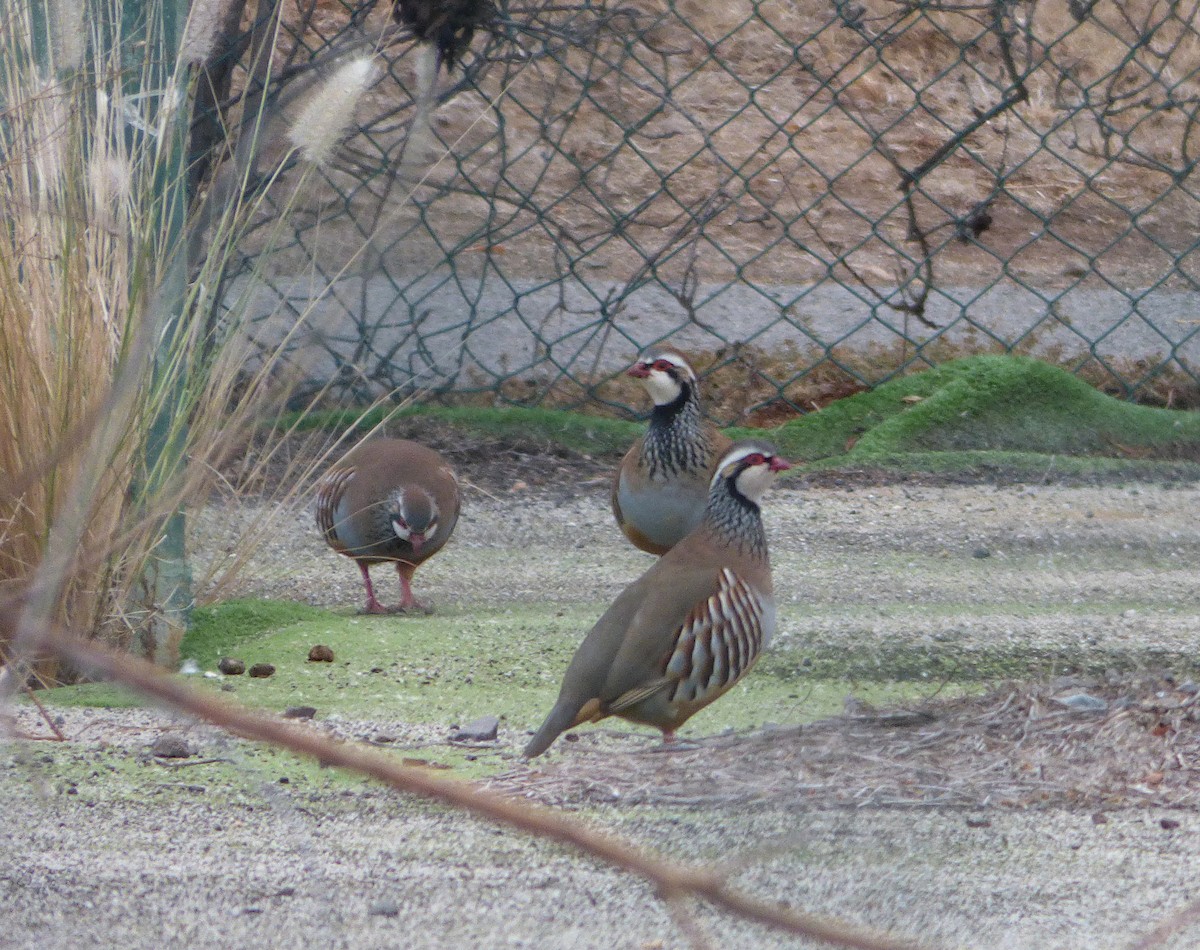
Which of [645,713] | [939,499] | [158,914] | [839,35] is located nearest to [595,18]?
[839,35]

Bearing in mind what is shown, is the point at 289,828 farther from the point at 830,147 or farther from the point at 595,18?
the point at 830,147

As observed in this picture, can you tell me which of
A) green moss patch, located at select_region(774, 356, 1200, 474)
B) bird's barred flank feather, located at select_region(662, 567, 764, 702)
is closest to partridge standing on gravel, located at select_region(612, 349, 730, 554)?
bird's barred flank feather, located at select_region(662, 567, 764, 702)

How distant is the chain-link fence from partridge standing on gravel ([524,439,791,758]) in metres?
2.82

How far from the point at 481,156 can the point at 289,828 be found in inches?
167

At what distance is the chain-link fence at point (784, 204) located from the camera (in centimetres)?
618

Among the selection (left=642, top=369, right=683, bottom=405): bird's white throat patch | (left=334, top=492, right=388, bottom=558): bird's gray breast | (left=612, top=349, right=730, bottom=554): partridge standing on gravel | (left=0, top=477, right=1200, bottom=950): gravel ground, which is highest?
(left=642, top=369, right=683, bottom=405): bird's white throat patch

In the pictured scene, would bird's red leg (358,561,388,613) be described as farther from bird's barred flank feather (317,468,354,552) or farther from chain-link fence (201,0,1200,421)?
chain-link fence (201,0,1200,421)

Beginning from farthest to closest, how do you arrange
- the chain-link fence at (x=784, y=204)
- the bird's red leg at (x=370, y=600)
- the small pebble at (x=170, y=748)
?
the chain-link fence at (x=784, y=204) < the bird's red leg at (x=370, y=600) < the small pebble at (x=170, y=748)

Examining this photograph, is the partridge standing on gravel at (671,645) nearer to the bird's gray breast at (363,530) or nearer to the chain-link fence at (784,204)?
the bird's gray breast at (363,530)

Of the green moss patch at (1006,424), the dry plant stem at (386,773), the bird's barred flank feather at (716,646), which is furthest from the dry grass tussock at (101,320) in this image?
the green moss patch at (1006,424)

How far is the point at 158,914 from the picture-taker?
2137 mm

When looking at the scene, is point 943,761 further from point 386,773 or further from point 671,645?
point 386,773

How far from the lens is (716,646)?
10.2 ft

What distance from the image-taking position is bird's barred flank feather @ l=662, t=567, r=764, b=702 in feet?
10.1
